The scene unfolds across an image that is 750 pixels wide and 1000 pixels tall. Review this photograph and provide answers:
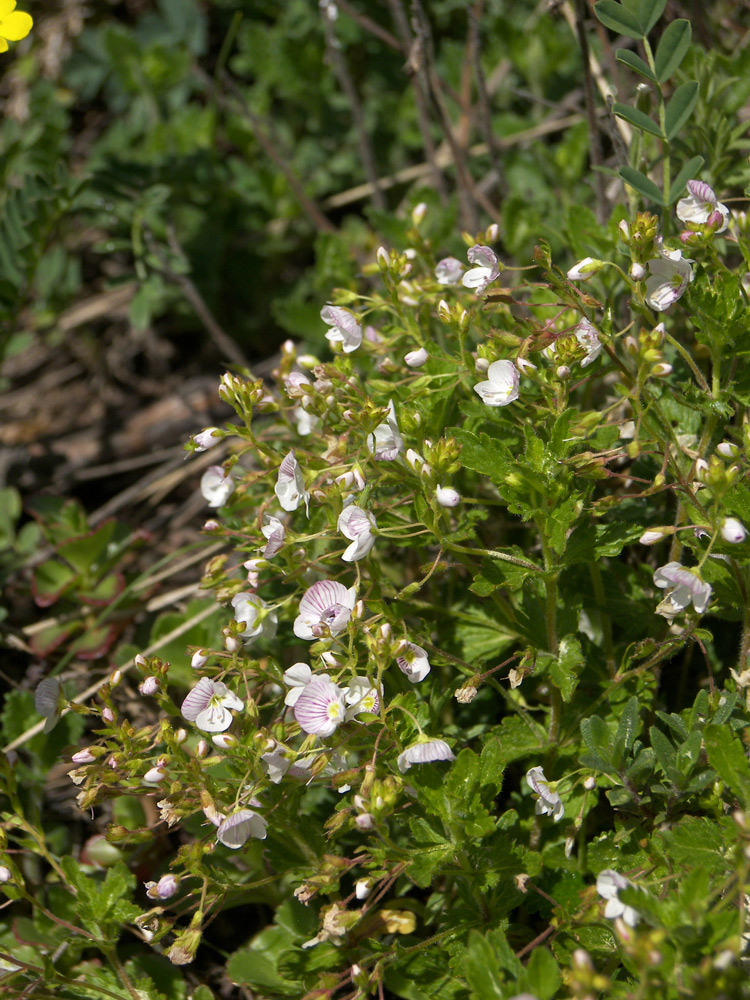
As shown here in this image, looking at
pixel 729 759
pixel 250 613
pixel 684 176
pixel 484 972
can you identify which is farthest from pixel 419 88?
pixel 484 972

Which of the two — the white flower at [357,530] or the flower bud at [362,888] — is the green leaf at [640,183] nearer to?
the white flower at [357,530]

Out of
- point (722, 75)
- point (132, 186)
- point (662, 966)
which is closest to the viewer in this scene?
point (662, 966)

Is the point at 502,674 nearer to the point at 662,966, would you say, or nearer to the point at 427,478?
the point at 427,478

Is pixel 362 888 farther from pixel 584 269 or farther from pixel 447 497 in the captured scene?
pixel 584 269

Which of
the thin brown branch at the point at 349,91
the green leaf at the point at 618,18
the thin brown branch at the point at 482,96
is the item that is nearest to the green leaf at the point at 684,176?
the green leaf at the point at 618,18

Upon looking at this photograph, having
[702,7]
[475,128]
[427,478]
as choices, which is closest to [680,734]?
[427,478]
